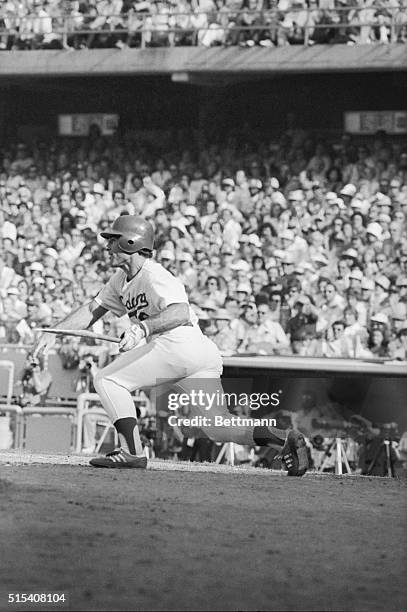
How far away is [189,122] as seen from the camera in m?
20.5

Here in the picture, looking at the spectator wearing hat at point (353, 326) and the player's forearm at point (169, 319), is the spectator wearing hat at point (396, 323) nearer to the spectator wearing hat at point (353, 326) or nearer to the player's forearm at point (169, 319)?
the spectator wearing hat at point (353, 326)

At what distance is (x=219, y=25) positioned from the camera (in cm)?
1809

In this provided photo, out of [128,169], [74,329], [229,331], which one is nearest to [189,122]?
[128,169]

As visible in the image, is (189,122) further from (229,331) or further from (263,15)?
(229,331)

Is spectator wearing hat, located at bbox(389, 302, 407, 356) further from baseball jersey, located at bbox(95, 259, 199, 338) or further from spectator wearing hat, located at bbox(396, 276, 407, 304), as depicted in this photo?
baseball jersey, located at bbox(95, 259, 199, 338)

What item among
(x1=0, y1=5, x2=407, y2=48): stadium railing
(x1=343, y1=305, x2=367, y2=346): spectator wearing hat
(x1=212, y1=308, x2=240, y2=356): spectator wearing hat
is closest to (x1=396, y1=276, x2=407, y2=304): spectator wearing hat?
(x1=343, y1=305, x2=367, y2=346): spectator wearing hat

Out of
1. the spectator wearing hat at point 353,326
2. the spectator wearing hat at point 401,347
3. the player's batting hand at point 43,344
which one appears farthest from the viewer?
the spectator wearing hat at point 353,326

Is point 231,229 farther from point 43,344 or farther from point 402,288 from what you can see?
point 43,344

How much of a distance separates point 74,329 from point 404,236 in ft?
22.4

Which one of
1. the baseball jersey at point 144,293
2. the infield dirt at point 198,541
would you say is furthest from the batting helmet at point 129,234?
the infield dirt at point 198,541

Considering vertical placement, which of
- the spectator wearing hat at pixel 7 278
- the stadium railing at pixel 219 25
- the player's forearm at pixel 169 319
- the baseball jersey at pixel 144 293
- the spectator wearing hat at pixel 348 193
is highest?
the stadium railing at pixel 219 25

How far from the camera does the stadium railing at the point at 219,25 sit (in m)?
17.1

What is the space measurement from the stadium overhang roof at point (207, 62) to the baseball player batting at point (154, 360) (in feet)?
33.5

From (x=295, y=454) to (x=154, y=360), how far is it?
104 cm
